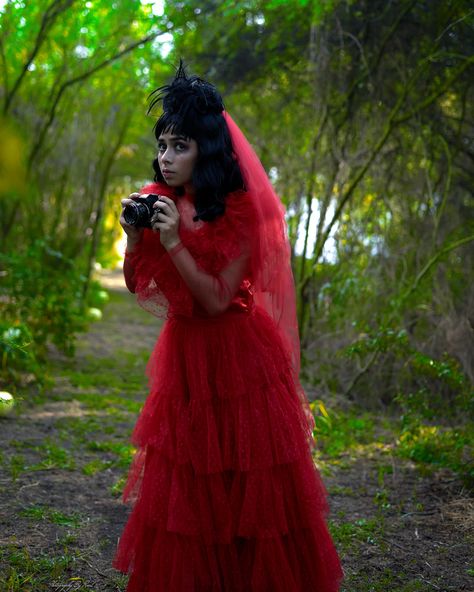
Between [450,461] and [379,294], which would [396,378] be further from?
[450,461]

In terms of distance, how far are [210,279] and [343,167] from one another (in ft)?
13.1

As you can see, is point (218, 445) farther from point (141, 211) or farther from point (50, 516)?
point (50, 516)

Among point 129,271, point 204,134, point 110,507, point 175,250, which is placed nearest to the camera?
point 175,250

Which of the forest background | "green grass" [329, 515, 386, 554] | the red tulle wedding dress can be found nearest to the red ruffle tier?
the red tulle wedding dress

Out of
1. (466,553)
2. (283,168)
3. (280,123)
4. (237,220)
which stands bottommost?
(466,553)

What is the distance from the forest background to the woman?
2024 millimetres

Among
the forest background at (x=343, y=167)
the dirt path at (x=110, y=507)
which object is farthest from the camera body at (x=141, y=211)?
the forest background at (x=343, y=167)

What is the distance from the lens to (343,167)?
588cm

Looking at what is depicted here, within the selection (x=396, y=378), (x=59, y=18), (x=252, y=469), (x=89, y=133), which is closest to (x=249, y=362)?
(x=252, y=469)

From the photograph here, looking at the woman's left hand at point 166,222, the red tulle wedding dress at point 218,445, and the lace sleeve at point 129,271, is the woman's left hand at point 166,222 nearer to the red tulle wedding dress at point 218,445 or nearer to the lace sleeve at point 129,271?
the red tulle wedding dress at point 218,445

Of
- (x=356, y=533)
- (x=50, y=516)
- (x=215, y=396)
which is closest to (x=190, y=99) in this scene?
(x=215, y=396)

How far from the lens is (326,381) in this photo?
19.6ft

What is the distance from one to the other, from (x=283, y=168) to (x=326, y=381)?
2128 millimetres

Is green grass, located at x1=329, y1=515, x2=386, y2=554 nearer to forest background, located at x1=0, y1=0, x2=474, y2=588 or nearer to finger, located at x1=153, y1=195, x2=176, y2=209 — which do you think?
forest background, located at x1=0, y1=0, x2=474, y2=588
